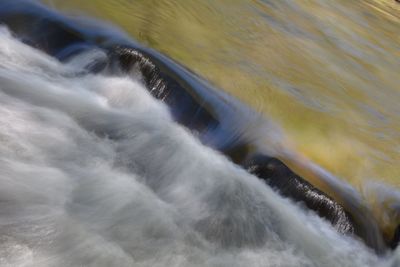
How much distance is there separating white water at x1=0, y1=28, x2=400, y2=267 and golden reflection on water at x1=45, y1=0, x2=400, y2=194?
1.42m

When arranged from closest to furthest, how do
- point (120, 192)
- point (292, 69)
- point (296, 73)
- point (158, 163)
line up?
point (120, 192), point (158, 163), point (296, 73), point (292, 69)

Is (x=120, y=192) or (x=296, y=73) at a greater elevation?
(x=296, y=73)

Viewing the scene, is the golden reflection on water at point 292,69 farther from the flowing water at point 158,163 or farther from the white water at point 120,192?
the white water at point 120,192

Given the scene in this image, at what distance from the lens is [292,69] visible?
970 centimetres

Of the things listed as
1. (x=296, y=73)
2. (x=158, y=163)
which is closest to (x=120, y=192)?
(x=158, y=163)

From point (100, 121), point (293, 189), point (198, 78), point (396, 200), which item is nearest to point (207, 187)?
point (293, 189)

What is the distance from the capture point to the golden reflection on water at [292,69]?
7.45 m

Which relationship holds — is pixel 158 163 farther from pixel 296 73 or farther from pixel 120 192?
pixel 296 73

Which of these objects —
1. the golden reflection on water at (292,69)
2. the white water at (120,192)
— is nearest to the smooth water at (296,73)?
the golden reflection on water at (292,69)

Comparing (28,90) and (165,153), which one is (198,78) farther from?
(28,90)

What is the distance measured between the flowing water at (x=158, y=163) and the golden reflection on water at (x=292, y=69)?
0.04 m

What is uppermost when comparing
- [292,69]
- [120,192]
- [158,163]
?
[292,69]

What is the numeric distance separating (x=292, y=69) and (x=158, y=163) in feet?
15.8

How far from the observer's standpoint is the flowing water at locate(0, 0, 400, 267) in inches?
180
